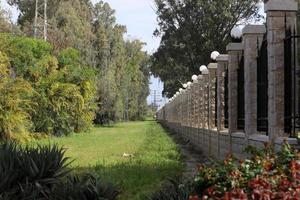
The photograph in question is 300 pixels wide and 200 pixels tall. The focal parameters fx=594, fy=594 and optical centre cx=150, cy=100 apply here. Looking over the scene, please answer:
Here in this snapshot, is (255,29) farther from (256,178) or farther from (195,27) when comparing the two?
(195,27)

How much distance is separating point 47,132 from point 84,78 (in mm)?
6610

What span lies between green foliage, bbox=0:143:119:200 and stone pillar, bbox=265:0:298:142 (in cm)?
264

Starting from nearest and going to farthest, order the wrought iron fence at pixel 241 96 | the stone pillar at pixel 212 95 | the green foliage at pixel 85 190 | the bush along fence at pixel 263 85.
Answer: the green foliage at pixel 85 190
the bush along fence at pixel 263 85
the wrought iron fence at pixel 241 96
the stone pillar at pixel 212 95

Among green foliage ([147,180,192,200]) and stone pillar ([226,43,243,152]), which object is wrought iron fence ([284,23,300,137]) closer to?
green foliage ([147,180,192,200])

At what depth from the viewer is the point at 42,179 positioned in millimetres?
7859

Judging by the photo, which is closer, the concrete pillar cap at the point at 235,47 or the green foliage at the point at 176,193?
the green foliage at the point at 176,193

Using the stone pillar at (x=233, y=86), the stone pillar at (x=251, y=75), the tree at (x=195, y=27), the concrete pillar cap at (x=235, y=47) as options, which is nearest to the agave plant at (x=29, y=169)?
the stone pillar at (x=251, y=75)

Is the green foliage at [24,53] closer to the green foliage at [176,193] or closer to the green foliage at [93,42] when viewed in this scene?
the green foliage at [93,42]

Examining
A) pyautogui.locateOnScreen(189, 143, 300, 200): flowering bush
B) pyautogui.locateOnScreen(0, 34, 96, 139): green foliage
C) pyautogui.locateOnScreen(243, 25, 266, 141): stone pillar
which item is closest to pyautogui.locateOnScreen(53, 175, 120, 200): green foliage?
pyautogui.locateOnScreen(189, 143, 300, 200): flowering bush

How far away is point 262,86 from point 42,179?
4.09 m

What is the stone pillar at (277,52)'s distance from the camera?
8430 millimetres

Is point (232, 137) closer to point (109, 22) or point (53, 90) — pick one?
point (53, 90)

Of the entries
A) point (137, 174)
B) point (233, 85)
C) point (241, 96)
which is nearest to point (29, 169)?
point (137, 174)

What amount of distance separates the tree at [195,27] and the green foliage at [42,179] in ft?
136
